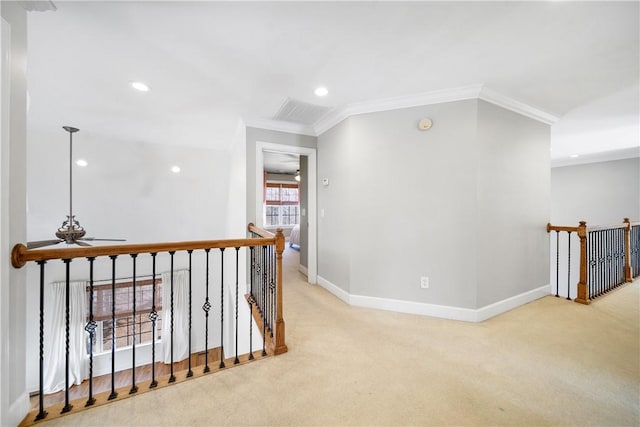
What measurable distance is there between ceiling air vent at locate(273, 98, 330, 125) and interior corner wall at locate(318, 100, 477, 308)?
377 mm

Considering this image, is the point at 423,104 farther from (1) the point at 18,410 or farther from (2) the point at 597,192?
(2) the point at 597,192

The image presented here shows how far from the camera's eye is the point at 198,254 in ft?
17.8

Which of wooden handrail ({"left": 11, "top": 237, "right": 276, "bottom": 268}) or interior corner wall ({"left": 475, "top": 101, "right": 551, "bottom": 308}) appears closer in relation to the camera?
wooden handrail ({"left": 11, "top": 237, "right": 276, "bottom": 268})

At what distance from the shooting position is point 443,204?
2672mm

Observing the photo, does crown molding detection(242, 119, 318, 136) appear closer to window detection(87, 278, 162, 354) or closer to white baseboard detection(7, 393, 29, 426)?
white baseboard detection(7, 393, 29, 426)

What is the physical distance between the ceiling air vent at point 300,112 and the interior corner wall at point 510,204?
1.84 meters

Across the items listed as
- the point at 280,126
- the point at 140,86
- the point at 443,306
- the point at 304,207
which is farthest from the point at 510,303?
the point at 140,86

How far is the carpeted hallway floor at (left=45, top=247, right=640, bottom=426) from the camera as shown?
1418 millimetres

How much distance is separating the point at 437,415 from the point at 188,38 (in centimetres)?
307

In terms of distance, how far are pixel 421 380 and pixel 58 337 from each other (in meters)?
6.15

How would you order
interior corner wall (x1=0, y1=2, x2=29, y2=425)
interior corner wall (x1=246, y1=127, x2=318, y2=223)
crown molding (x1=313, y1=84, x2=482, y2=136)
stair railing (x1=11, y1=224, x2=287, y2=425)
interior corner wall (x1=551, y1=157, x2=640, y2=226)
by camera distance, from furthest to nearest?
interior corner wall (x1=551, y1=157, x2=640, y2=226), interior corner wall (x1=246, y1=127, x2=318, y2=223), crown molding (x1=313, y1=84, x2=482, y2=136), stair railing (x1=11, y1=224, x2=287, y2=425), interior corner wall (x1=0, y1=2, x2=29, y2=425)

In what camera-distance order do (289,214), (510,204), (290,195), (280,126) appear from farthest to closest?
(289,214)
(290,195)
(280,126)
(510,204)

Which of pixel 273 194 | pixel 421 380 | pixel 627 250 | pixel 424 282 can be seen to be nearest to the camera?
pixel 421 380

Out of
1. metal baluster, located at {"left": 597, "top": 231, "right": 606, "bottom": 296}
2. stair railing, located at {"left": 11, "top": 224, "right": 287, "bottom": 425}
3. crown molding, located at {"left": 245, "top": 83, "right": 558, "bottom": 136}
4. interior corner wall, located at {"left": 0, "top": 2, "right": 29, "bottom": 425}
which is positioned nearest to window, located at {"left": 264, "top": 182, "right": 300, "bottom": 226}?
stair railing, located at {"left": 11, "top": 224, "right": 287, "bottom": 425}
